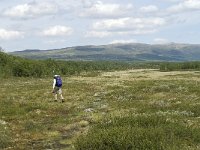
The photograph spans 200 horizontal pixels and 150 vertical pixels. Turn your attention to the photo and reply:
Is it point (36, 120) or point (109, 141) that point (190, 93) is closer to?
point (36, 120)

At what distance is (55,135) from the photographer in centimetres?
2239

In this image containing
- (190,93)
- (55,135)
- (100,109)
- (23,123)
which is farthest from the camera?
(190,93)

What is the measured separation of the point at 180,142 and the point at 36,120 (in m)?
14.3

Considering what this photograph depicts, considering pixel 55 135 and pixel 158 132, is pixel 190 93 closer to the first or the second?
pixel 55 135

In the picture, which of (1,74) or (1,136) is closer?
(1,136)

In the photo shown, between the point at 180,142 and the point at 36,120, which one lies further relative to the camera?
the point at 36,120

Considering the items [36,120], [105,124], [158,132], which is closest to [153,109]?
[36,120]

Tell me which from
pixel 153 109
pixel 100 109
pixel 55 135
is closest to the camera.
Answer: pixel 55 135

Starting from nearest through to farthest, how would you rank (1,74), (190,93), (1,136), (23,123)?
(1,136) < (23,123) < (190,93) < (1,74)

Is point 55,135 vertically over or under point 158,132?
under

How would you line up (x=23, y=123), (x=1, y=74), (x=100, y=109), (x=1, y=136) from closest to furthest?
1. (x=1, y=136)
2. (x=23, y=123)
3. (x=100, y=109)
4. (x=1, y=74)

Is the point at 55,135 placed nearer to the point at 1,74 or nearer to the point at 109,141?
the point at 109,141

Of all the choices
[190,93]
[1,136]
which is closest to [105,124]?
[1,136]

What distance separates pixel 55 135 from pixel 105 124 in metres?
4.23
